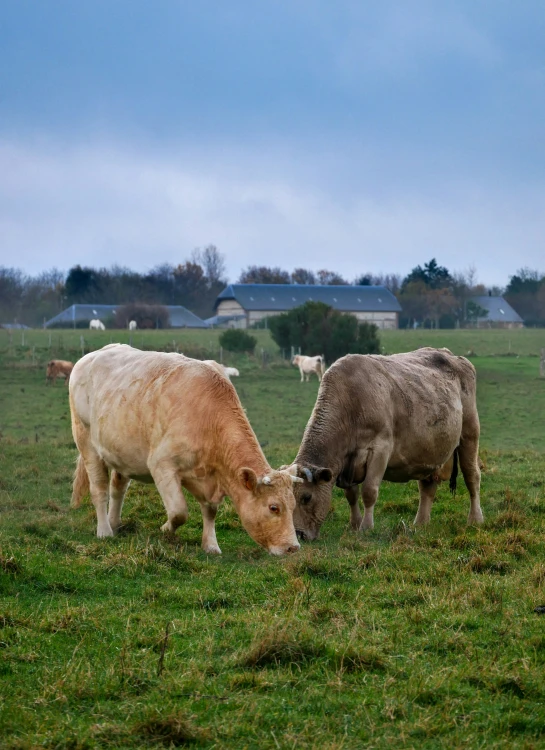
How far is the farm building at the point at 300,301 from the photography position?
308ft

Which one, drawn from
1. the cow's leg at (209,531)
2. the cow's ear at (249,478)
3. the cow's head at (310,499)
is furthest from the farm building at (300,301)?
the cow's ear at (249,478)

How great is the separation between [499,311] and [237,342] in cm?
6521

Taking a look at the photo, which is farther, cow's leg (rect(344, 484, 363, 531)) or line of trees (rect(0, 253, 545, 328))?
line of trees (rect(0, 253, 545, 328))

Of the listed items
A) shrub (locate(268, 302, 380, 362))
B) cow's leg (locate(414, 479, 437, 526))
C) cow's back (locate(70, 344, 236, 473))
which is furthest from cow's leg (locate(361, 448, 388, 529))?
shrub (locate(268, 302, 380, 362))

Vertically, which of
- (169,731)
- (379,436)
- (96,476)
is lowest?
(169,731)

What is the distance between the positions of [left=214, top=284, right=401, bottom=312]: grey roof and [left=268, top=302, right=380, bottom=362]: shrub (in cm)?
4432

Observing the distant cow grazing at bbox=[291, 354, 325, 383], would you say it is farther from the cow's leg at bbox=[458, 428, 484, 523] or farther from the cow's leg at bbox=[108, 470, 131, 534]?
the cow's leg at bbox=[108, 470, 131, 534]

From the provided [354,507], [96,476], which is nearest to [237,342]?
[354,507]

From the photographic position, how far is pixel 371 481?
→ 10648 mm

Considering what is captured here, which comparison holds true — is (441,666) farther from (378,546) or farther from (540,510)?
(540,510)

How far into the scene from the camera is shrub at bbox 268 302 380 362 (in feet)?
148

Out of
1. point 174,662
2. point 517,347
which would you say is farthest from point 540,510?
point 517,347

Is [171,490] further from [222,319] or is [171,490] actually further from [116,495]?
[222,319]

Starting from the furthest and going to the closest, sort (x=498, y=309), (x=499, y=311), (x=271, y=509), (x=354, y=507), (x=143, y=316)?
1. (x=498, y=309)
2. (x=499, y=311)
3. (x=143, y=316)
4. (x=354, y=507)
5. (x=271, y=509)
